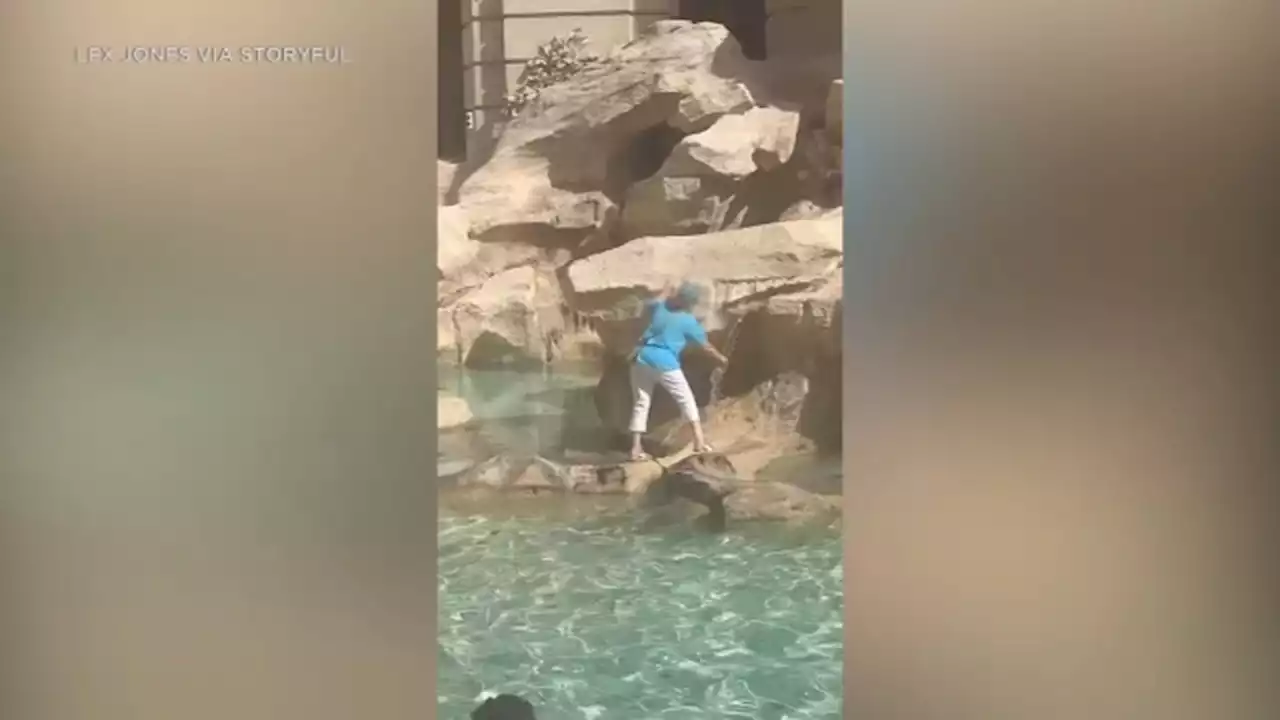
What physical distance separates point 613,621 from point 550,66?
0.50 metres

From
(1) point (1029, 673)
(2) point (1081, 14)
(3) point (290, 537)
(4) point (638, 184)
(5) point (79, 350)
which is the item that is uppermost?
(2) point (1081, 14)

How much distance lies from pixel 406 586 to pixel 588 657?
0.17m

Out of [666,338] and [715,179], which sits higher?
[715,179]

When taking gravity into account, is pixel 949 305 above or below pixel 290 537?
above

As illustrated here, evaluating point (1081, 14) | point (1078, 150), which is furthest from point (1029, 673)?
point (1081, 14)

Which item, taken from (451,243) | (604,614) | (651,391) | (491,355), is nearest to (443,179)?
(451,243)

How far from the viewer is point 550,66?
0.92m

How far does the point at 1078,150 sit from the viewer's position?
884 mm

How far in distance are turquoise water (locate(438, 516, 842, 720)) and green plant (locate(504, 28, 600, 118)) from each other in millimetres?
378

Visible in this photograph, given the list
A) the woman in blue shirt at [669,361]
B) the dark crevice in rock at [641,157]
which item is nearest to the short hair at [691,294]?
the woman in blue shirt at [669,361]

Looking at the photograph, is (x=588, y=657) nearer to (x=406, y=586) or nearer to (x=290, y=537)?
(x=406, y=586)

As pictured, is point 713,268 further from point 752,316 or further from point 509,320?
point 509,320

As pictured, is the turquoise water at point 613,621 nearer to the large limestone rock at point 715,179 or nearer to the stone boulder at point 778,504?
the stone boulder at point 778,504

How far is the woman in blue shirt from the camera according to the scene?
91 cm
